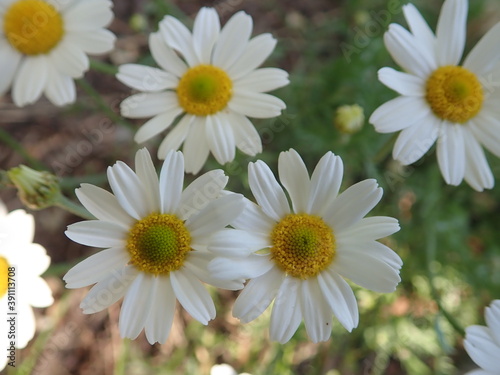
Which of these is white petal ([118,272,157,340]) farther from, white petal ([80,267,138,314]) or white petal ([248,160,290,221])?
white petal ([248,160,290,221])

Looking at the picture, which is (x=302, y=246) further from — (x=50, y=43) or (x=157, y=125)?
(x=50, y=43)

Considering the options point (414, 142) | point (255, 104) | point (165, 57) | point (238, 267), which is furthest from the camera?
point (165, 57)

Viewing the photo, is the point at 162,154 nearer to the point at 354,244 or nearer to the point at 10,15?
the point at 354,244

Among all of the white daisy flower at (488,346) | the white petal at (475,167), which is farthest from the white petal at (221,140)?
the white daisy flower at (488,346)

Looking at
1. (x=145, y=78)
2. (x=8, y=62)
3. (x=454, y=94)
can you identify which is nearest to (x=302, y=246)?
(x=454, y=94)

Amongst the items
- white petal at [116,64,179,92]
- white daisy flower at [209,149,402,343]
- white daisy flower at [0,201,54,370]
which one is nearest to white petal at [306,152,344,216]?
white daisy flower at [209,149,402,343]
